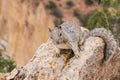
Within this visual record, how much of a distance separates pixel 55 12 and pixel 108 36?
74.1 metres

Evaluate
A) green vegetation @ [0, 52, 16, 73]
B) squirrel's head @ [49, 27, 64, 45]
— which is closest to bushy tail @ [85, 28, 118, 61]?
squirrel's head @ [49, 27, 64, 45]

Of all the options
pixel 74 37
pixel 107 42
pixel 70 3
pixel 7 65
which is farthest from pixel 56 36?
pixel 70 3

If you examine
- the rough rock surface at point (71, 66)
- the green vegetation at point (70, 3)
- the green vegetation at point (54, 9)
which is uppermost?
the green vegetation at point (70, 3)

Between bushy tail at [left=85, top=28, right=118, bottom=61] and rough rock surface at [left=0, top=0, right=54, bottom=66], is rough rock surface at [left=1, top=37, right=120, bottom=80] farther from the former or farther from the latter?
rough rock surface at [left=0, top=0, right=54, bottom=66]

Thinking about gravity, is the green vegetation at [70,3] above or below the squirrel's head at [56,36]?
above

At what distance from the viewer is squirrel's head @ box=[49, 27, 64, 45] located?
41.5 feet

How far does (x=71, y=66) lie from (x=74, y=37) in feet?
2.49

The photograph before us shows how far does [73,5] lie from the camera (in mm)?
93875

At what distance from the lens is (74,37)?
12.8 m

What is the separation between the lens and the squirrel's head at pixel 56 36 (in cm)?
1264

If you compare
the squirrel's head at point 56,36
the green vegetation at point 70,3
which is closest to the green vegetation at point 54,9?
the green vegetation at point 70,3

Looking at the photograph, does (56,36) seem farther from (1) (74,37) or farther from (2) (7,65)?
(2) (7,65)

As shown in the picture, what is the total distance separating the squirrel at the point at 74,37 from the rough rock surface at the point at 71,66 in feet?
0.40

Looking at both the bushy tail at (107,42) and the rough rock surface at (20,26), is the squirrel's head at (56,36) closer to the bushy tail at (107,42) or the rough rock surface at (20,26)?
the bushy tail at (107,42)
